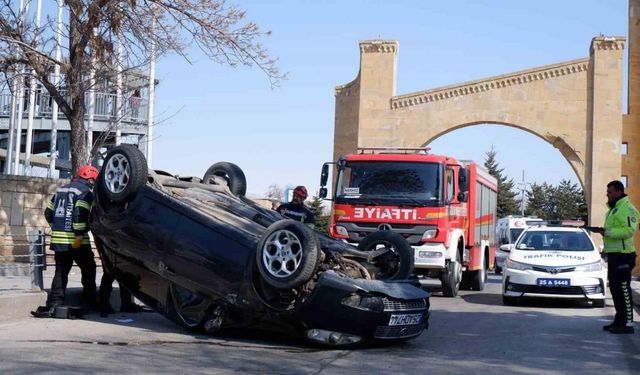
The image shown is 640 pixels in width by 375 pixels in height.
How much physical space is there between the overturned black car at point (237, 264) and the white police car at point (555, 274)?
571 centimetres

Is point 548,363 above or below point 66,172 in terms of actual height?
below

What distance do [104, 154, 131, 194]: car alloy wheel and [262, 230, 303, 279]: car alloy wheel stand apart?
1899 mm

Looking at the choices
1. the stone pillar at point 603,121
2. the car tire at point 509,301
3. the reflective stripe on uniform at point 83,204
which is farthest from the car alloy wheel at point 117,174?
the stone pillar at point 603,121

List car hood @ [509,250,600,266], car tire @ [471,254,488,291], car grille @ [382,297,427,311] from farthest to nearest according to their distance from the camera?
car tire @ [471,254,488,291]
car hood @ [509,250,600,266]
car grille @ [382,297,427,311]

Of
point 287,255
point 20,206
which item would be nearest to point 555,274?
point 287,255

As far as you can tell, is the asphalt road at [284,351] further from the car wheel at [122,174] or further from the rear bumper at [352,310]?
the car wheel at [122,174]

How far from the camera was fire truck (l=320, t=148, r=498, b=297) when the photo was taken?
50.6 feet

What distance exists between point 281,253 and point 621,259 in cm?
482

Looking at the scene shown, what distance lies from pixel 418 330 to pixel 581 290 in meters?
6.69

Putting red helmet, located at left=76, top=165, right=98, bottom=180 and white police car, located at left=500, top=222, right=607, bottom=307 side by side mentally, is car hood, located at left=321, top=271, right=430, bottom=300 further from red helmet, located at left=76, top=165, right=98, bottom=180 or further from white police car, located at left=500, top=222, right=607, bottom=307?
white police car, located at left=500, top=222, right=607, bottom=307

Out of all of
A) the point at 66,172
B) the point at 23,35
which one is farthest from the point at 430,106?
the point at 23,35

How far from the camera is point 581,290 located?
14547mm

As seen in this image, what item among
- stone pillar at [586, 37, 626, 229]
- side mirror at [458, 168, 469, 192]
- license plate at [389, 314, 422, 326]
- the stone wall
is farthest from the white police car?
stone pillar at [586, 37, 626, 229]

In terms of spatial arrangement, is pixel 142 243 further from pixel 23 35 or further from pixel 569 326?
pixel 23 35
